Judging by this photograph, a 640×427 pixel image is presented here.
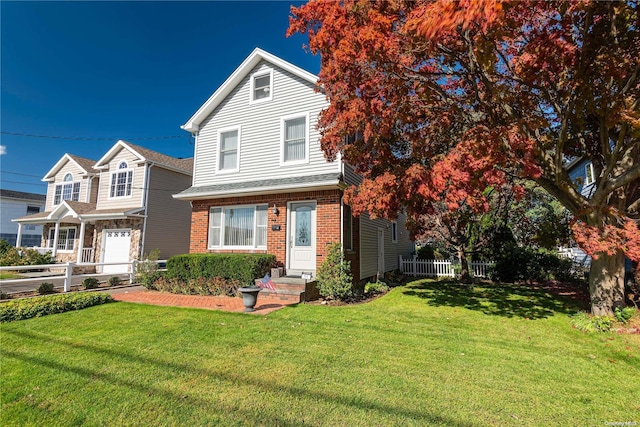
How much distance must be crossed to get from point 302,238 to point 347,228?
165 cm

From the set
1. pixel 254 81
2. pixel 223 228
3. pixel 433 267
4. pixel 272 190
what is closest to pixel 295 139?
pixel 272 190

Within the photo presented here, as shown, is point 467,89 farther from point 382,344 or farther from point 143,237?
point 143,237

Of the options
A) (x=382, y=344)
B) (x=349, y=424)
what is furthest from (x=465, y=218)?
(x=349, y=424)

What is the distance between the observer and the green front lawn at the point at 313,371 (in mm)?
3150

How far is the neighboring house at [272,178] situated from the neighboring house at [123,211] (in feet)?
18.7

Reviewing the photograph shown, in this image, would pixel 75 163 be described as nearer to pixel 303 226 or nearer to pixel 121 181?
pixel 121 181

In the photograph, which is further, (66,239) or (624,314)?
(66,239)

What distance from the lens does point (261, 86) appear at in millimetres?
12773

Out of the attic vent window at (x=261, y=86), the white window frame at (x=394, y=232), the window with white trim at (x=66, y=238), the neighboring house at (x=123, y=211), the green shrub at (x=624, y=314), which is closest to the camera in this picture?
the green shrub at (x=624, y=314)

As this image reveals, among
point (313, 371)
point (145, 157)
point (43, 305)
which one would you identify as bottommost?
point (313, 371)

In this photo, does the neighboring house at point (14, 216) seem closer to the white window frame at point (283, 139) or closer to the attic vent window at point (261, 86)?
the attic vent window at point (261, 86)

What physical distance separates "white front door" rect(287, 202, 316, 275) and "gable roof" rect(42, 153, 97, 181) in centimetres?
1714

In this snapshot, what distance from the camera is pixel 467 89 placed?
27.6 ft

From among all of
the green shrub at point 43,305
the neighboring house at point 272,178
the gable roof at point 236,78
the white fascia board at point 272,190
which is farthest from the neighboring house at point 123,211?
the green shrub at point 43,305
